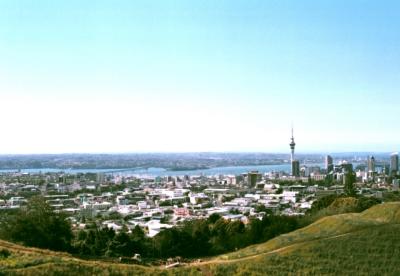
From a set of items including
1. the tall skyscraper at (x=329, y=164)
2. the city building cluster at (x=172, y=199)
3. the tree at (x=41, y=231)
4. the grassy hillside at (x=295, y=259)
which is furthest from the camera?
the tall skyscraper at (x=329, y=164)

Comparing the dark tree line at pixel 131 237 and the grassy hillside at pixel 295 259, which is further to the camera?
the dark tree line at pixel 131 237

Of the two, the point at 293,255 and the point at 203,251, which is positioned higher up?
the point at 293,255

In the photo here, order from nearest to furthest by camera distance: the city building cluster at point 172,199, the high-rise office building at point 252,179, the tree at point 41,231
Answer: the tree at point 41,231
the city building cluster at point 172,199
the high-rise office building at point 252,179

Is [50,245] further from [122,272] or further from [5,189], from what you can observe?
[5,189]

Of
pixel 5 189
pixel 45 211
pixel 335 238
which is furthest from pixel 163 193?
pixel 335 238

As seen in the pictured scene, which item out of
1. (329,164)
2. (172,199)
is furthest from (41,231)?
(329,164)

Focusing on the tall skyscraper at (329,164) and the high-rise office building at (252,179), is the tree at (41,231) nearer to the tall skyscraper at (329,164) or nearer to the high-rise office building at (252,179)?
the high-rise office building at (252,179)

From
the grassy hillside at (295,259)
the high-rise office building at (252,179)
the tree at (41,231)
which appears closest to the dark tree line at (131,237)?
the tree at (41,231)

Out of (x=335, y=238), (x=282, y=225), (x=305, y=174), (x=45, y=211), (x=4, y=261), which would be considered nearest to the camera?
(x=4, y=261)

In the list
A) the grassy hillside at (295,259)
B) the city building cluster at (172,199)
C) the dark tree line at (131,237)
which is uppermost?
the grassy hillside at (295,259)
